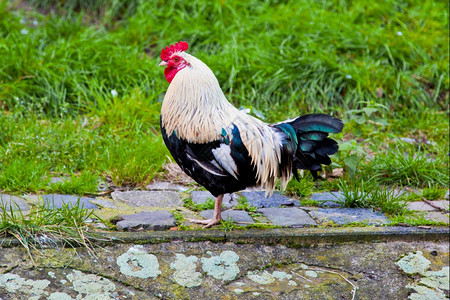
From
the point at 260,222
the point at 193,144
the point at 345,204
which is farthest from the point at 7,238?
the point at 345,204

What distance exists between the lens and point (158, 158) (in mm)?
4984

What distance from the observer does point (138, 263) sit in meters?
3.28

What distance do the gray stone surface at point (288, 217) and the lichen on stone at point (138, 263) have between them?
97cm

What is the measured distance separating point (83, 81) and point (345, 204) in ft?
11.8

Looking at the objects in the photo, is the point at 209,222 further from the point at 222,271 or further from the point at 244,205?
the point at 244,205

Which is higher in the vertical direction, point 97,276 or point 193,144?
point 193,144

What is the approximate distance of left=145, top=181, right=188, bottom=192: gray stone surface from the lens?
4.60 m

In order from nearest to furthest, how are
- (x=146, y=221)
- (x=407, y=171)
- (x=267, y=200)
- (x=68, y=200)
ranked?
(x=146, y=221), (x=68, y=200), (x=267, y=200), (x=407, y=171)

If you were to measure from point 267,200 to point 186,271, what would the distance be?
1321mm

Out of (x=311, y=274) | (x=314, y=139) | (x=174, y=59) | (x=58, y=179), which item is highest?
(x=174, y=59)

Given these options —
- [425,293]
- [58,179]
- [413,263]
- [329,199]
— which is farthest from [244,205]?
[58,179]

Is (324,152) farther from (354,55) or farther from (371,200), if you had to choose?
(354,55)

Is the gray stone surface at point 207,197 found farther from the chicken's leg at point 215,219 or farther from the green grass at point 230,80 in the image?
the chicken's leg at point 215,219

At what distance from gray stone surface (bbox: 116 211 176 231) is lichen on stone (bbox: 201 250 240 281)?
0.43 meters
